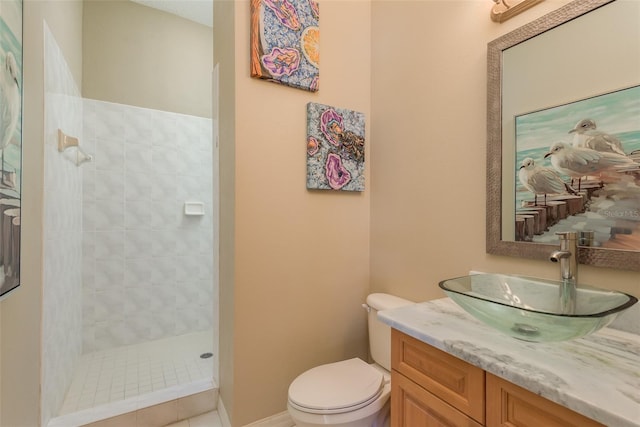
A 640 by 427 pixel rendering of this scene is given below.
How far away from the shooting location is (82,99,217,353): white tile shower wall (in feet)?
8.00

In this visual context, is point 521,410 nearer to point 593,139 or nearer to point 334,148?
point 593,139

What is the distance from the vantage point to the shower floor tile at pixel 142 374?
5.73 feet

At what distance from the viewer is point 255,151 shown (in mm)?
1511

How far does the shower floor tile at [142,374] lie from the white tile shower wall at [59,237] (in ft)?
0.38

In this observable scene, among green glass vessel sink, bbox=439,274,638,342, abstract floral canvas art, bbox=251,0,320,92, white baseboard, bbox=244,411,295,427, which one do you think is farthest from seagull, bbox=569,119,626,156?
white baseboard, bbox=244,411,295,427

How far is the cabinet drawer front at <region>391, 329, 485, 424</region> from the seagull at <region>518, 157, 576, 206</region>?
683 mm

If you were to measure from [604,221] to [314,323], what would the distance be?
53.3 inches

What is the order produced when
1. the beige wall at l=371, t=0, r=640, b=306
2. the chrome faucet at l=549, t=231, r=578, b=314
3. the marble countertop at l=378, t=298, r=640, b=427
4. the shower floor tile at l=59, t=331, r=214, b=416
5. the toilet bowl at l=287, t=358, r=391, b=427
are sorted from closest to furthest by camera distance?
1. the marble countertop at l=378, t=298, r=640, b=427
2. the chrome faucet at l=549, t=231, r=578, b=314
3. the toilet bowl at l=287, t=358, r=391, b=427
4. the beige wall at l=371, t=0, r=640, b=306
5. the shower floor tile at l=59, t=331, r=214, b=416

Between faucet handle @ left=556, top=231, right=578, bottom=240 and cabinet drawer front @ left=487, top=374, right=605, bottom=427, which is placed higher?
faucet handle @ left=556, top=231, right=578, bottom=240

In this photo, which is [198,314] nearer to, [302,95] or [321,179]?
[321,179]

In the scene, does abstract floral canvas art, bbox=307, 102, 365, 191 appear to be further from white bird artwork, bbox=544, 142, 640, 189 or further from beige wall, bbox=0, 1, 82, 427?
beige wall, bbox=0, 1, 82, 427

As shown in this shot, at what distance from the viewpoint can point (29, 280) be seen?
1242 mm

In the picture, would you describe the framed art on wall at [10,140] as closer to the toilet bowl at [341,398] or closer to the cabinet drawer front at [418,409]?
the toilet bowl at [341,398]

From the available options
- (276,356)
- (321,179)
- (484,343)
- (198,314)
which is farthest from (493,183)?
(198,314)
